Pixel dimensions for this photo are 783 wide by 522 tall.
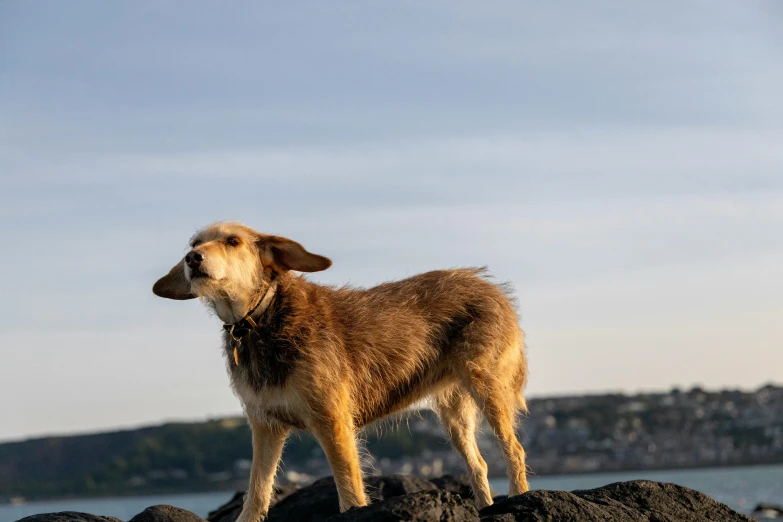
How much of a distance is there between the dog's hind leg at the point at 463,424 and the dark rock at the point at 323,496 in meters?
1.94

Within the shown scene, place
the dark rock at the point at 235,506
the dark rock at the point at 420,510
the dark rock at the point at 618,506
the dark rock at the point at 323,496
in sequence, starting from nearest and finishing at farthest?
1. the dark rock at the point at 420,510
2. the dark rock at the point at 618,506
3. the dark rock at the point at 323,496
4. the dark rock at the point at 235,506

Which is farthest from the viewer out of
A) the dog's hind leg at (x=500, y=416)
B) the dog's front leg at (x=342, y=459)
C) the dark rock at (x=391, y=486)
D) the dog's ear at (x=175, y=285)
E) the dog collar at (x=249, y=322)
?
the dark rock at (x=391, y=486)

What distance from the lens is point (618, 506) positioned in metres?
11.2

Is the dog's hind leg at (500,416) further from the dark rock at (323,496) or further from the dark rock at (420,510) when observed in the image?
the dark rock at (420,510)

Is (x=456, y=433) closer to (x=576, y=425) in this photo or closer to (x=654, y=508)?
(x=654, y=508)

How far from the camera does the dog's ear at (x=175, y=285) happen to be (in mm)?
12617

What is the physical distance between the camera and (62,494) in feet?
414

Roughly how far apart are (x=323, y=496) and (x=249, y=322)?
5.51 meters

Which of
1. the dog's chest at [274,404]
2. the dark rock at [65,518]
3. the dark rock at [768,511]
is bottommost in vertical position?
the dark rock at [768,511]

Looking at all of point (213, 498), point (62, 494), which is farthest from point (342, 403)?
point (213, 498)

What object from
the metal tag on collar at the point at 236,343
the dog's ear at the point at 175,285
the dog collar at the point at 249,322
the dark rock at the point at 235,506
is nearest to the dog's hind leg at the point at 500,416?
the dog collar at the point at 249,322

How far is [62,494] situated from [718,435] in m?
78.7

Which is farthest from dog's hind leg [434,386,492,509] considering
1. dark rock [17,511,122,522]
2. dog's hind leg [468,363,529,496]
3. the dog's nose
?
dark rock [17,511,122,522]

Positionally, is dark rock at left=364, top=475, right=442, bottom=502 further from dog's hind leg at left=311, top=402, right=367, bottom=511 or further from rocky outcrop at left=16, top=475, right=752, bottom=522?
dog's hind leg at left=311, top=402, right=367, bottom=511
